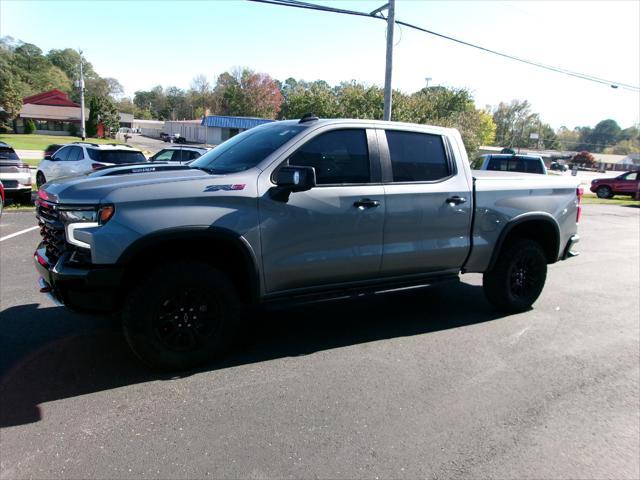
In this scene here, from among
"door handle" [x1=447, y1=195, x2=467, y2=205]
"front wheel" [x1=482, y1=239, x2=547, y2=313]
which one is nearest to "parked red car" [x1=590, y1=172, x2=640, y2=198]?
"front wheel" [x1=482, y1=239, x2=547, y2=313]

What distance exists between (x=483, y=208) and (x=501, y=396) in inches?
83.5

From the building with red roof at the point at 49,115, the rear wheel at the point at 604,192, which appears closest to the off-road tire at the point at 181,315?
the rear wheel at the point at 604,192

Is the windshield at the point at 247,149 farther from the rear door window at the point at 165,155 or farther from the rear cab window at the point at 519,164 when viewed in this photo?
the rear cab window at the point at 519,164

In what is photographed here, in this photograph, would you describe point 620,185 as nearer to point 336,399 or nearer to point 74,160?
point 74,160

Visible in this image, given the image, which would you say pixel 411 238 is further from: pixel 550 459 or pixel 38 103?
pixel 38 103

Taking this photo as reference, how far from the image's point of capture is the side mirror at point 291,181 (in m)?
3.83

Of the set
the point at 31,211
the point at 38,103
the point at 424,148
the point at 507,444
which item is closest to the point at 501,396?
the point at 507,444

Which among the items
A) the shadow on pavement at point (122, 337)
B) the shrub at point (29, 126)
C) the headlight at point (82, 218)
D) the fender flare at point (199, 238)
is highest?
the shrub at point (29, 126)

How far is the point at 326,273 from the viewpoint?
4.39 m

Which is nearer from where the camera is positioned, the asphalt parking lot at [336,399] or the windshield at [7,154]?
the asphalt parking lot at [336,399]

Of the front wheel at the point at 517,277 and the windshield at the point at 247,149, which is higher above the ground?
the windshield at the point at 247,149

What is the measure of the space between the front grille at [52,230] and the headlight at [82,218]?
0.12 metres

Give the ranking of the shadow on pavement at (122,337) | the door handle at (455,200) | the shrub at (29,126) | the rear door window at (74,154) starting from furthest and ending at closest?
the shrub at (29,126), the rear door window at (74,154), the door handle at (455,200), the shadow on pavement at (122,337)

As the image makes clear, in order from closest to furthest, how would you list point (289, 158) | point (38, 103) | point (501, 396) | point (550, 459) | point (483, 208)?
point (550, 459) < point (501, 396) < point (289, 158) < point (483, 208) < point (38, 103)
